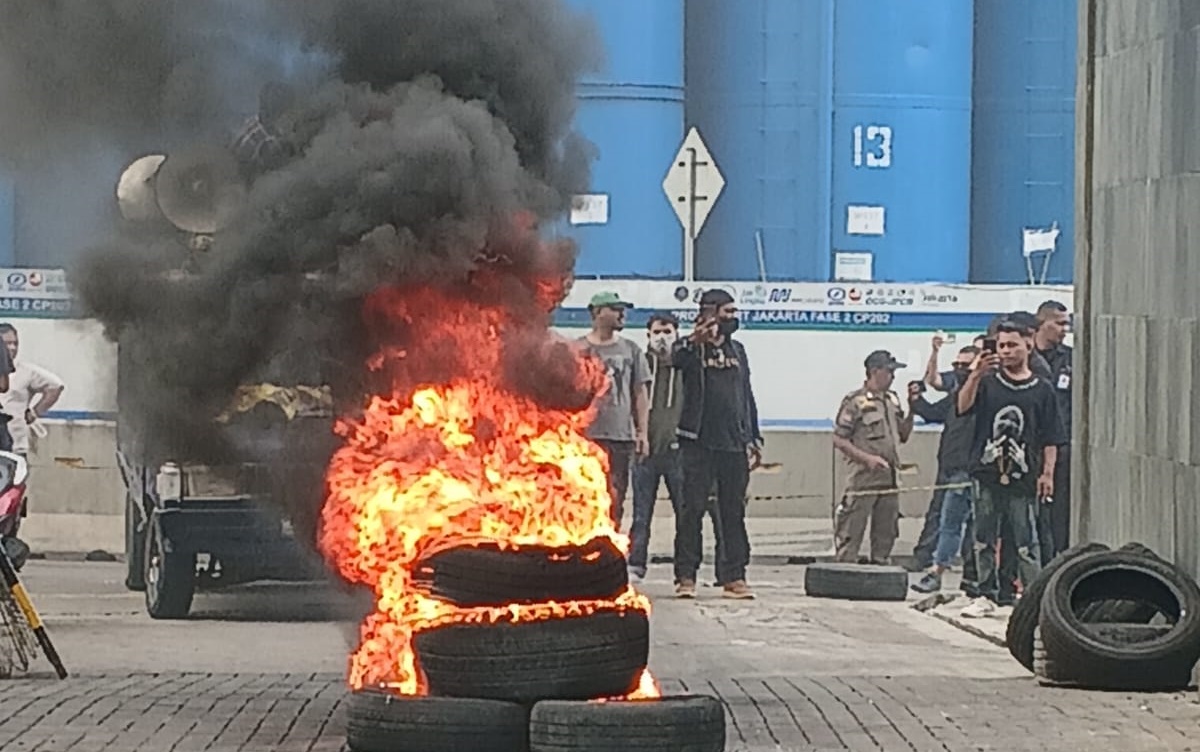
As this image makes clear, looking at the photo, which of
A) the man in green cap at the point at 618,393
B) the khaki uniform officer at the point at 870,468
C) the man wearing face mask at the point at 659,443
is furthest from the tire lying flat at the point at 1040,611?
the khaki uniform officer at the point at 870,468

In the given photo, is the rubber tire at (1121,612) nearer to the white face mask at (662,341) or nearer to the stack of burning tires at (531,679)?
the stack of burning tires at (531,679)

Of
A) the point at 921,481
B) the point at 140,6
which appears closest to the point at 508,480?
the point at 140,6

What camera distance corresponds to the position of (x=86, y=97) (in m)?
11.4

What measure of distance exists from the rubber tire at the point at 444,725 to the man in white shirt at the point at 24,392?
9.62 metres

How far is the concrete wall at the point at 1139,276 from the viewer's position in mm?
12688

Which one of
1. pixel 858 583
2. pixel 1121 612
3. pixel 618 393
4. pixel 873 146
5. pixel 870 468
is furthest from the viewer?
pixel 873 146

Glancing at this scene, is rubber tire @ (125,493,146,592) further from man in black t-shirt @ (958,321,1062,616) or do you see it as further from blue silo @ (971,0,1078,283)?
blue silo @ (971,0,1078,283)

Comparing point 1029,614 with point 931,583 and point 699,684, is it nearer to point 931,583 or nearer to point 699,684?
point 699,684

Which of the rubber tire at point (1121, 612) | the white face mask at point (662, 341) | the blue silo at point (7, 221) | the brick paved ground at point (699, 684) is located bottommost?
the brick paved ground at point (699, 684)

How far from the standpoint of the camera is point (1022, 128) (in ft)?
88.5

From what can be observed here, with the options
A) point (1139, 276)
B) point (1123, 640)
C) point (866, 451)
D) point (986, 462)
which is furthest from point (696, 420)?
point (1123, 640)

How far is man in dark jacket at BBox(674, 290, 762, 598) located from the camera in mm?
17672

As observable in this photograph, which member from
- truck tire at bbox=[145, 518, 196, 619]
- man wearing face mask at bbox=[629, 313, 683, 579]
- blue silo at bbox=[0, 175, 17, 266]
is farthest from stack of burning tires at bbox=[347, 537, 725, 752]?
man wearing face mask at bbox=[629, 313, 683, 579]

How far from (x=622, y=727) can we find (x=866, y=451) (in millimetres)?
10528
